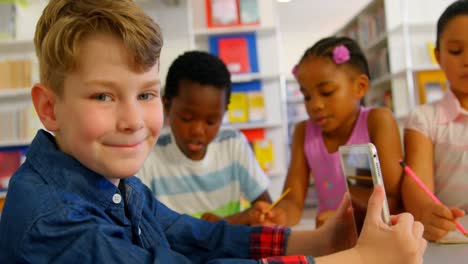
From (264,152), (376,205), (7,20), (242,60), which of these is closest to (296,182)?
(376,205)

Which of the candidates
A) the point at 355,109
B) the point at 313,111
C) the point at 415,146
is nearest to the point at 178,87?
the point at 313,111

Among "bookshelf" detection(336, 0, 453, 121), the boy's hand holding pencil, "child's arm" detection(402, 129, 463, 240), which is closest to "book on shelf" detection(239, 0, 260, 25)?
"bookshelf" detection(336, 0, 453, 121)

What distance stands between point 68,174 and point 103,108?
10 cm

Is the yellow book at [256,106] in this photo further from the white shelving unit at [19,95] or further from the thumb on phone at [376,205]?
the thumb on phone at [376,205]

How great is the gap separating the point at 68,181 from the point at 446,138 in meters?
1.01

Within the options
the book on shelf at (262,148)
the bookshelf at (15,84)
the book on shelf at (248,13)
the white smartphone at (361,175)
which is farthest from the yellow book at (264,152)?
the white smartphone at (361,175)

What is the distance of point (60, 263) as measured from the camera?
50 cm

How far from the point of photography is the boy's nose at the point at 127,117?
567mm

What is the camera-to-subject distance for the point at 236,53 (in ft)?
11.4

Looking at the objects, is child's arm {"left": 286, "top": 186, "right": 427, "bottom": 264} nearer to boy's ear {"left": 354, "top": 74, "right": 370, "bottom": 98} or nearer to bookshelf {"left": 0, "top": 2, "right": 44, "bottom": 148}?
boy's ear {"left": 354, "top": 74, "right": 370, "bottom": 98}

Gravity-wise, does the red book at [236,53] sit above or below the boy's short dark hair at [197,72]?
above

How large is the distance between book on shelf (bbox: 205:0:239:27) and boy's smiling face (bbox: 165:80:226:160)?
86.9 inches

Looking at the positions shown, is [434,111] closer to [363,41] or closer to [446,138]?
[446,138]

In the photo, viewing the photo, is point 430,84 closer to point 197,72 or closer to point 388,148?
point 388,148
